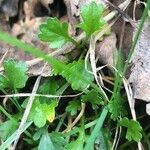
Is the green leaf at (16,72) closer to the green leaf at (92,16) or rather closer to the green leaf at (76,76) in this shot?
the green leaf at (76,76)

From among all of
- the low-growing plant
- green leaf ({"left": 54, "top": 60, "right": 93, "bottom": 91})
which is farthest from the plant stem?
green leaf ({"left": 54, "top": 60, "right": 93, "bottom": 91})

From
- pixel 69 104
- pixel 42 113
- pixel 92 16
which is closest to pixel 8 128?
pixel 42 113

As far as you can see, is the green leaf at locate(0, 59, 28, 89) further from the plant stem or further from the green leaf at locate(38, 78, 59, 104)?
the plant stem

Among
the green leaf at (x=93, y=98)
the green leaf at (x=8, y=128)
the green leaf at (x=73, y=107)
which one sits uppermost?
the green leaf at (x=93, y=98)

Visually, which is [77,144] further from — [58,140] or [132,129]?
[132,129]

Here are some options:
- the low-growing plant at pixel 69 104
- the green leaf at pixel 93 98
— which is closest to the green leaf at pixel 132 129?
the low-growing plant at pixel 69 104

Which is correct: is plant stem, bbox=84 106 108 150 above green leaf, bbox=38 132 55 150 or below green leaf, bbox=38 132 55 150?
above

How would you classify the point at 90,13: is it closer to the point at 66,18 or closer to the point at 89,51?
the point at 89,51
